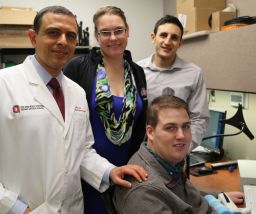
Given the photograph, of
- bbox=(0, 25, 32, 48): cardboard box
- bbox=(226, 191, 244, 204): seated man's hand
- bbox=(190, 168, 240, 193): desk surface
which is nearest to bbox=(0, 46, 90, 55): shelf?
bbox=(0, 25, 32, 48): cardboard box

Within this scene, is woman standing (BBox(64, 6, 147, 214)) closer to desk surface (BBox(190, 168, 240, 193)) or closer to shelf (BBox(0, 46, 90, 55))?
desk surface (BBox(190, 168, 240, 193))

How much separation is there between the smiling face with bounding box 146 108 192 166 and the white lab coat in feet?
0.98

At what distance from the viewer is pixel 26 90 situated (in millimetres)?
1183

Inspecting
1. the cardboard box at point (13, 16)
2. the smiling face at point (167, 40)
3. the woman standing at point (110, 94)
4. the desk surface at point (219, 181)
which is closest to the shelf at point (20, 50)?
the cardboard box at point (13, 16)

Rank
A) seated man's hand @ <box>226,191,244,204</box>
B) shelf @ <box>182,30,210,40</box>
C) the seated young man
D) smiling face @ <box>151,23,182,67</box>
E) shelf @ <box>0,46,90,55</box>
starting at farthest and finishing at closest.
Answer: shelf @ <box>0,46,90,55</box>, shelf @ <box>182,30,210,40</box>, smiling face @ <box>151,23,182,67</box>, seated man's hand @ <box>226,191,244,204</box>, the seated young man

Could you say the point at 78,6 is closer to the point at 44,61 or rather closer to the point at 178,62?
the point at 178,62

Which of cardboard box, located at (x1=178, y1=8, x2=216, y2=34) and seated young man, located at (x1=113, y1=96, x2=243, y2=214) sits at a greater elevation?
cardboard box, located at (x1=178, y1=8, x2=216, y2=34)

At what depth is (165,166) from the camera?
46.9 inches

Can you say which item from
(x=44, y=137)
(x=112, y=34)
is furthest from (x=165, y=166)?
(x=112, y=34)

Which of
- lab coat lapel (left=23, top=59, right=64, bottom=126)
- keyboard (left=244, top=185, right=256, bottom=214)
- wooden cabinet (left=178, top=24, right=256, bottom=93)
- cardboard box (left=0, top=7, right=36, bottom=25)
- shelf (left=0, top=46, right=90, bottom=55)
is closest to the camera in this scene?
lab coat lapel (left=23, top=59, right=64, bottom=126)

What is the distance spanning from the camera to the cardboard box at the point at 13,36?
10.7ft

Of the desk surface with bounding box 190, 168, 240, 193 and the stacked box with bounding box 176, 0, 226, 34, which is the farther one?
the stacked box with bounding box 176, 0, 226, 34

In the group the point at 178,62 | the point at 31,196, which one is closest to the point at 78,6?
the point at 178,62

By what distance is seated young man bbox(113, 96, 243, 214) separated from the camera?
3.46ft
